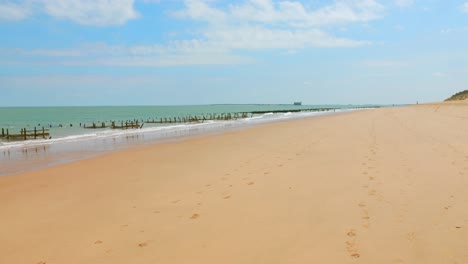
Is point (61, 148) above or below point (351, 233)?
below

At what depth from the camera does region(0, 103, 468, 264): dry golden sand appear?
417cm

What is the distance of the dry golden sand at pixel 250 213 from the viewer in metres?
4.17

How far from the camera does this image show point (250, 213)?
18.4ft

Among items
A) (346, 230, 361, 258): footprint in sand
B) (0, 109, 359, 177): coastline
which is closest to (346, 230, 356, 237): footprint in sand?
(346, 230, 361, 258): footprint in sand

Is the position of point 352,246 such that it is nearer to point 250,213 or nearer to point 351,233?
point 351,233

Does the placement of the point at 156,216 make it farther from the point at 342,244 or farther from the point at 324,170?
the point at 324,170

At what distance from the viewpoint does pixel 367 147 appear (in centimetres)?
1224

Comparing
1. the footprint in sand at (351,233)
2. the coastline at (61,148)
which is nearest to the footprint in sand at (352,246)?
the footprint in sand at (351,233)

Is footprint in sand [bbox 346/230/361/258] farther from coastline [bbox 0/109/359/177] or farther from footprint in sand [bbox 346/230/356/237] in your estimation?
coastline [bbox 0/109/359/177]

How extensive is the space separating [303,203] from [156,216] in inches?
94.7

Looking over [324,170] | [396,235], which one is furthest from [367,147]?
[396,235]

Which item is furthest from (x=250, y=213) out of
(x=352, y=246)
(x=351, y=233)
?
(x=352, y=246)

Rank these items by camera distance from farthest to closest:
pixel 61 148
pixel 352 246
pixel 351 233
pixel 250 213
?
pixel 61 148
pixel 250 213
pixel 351 233
pixel 352 246

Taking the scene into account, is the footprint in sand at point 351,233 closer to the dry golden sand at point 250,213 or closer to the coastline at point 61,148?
the dry golden sand at point 250,213
